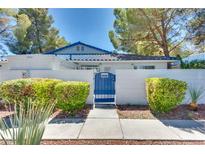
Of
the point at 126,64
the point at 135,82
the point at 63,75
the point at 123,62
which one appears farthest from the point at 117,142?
the point at 126,64

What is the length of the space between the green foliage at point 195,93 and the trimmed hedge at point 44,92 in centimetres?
434

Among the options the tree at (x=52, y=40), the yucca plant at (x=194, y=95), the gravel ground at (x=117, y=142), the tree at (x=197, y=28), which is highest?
the tree at (x=52, y=40)

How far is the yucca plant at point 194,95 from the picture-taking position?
8.50 m

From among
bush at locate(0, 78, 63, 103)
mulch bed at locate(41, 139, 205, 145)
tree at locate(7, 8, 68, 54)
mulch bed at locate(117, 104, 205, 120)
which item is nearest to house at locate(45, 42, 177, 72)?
mulch bed at locate(117, 104, 205, 120)

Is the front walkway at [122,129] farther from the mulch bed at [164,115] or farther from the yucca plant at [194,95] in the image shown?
the yucca plant at [194,95]

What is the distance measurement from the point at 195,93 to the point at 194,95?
0.16 metres

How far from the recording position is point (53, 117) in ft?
24.8

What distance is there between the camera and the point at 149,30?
63.6ft

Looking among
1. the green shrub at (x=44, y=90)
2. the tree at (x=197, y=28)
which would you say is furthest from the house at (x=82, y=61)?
the green shrub at (x=44, y=90)

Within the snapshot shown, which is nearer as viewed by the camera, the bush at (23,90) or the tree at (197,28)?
the bush at (23,90)

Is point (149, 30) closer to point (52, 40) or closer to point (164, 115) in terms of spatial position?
point (164, 115)

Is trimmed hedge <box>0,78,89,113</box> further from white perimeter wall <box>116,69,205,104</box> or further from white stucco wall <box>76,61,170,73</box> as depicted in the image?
white stucco wall <box>76,61,170,73</box>
